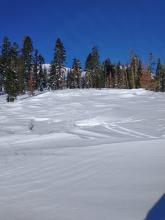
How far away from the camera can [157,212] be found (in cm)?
609

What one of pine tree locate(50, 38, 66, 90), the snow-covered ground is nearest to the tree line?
pine tree locate(50, 38, 66, 90)

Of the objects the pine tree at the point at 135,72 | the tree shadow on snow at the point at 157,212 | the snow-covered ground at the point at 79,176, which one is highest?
the pine tree at the point at 135,72

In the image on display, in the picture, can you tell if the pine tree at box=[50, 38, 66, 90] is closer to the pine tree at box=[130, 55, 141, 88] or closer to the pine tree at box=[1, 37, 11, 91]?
the pine tree at box=[1, 37, 11, 91]

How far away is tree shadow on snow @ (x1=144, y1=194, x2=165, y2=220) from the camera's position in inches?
231

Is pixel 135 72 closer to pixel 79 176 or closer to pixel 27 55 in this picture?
pixel 27 55

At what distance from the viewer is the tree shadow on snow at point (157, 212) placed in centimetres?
588

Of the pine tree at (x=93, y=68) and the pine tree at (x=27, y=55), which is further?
the pine tree at (x=93, y=68)

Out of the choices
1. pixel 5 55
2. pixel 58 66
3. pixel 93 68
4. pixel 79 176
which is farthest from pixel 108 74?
pixel 79 176

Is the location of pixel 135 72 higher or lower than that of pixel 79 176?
higher

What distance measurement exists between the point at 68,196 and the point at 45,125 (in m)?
16.9

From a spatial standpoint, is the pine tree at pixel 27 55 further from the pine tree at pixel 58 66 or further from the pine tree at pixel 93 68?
the pine tree at pixel 93 68

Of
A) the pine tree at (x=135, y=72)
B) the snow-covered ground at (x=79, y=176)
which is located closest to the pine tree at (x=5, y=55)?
the pine tree at (x=135, y=72)

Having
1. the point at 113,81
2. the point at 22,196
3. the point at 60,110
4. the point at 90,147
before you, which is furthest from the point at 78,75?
the point at 22,196

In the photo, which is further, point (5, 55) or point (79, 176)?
point (5, 55)
